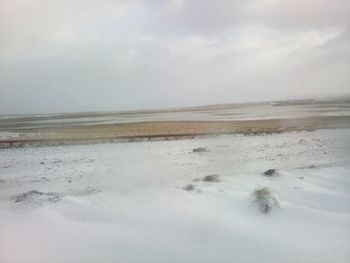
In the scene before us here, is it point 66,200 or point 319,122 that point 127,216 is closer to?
point 66,200

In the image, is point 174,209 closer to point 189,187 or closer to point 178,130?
point 189,187

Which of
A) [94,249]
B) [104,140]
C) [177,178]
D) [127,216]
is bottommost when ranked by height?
[94,249]

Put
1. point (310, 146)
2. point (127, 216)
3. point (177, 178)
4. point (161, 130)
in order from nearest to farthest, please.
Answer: point (127, 216) < point (177, 178) < point (310, 146) < point (161, 130)

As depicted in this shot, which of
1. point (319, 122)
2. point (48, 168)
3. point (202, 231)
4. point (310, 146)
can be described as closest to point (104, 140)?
point (48, 168)

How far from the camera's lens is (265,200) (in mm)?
1755

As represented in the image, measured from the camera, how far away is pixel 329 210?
5.82ft

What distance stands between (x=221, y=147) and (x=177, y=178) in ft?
1.79

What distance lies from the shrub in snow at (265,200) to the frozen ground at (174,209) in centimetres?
3

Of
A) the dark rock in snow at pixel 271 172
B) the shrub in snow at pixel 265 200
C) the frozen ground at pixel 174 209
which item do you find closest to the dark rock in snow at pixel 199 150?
the frozen ground at pixel 174 209

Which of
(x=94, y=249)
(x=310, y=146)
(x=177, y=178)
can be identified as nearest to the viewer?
(x=94, y=249)

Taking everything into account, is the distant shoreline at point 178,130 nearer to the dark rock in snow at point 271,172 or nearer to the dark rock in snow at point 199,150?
the dark rock in snow at point 199,150

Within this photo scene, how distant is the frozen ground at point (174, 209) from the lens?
1.62m

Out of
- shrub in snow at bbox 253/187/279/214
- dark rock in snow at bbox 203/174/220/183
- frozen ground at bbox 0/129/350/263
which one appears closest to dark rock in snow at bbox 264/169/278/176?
frozen ground at bbox 0/129/350/263

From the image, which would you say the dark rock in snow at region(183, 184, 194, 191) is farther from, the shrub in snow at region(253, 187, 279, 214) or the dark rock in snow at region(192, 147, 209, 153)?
the dark rock in snow at region(192, 147, 209, 153)
